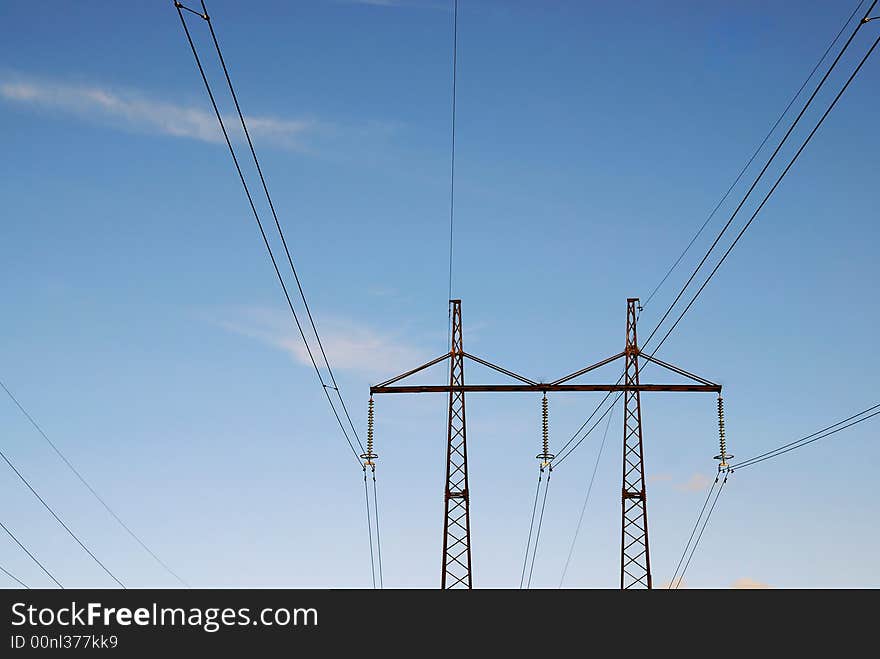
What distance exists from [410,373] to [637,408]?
9.62 metres

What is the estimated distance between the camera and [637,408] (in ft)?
150

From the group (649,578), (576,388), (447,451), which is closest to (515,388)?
(576,388)
